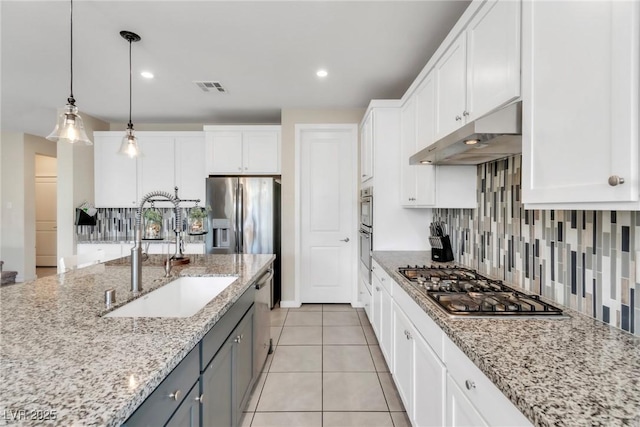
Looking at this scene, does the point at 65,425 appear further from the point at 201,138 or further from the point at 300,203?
the point at 201,138

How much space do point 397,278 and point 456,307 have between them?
0.65 metres

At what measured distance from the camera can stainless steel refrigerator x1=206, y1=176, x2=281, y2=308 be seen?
372 centimetres

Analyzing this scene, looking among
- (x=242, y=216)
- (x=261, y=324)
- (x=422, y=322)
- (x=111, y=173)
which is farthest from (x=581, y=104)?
(x=111, y=173)

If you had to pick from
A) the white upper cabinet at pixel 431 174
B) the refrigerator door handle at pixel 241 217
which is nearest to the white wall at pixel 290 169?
the refrigerator door handle at pixel 241 217

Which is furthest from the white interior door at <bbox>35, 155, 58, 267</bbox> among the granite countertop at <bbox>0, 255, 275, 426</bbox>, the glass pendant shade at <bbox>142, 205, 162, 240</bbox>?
the granite countertop at <bbox>0, 255, 275, 426</bbox>

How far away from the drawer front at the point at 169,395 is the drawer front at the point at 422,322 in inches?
38.1

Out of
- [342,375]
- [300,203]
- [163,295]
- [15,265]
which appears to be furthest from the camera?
[15,265]

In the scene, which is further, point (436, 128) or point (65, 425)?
point (436, 128)

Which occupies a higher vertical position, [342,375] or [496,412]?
[496,412]

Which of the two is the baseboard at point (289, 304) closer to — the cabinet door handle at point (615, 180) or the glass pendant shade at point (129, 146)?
the glass pendant shade at point (129, 146)

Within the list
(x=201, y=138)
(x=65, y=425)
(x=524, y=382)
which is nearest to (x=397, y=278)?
(x=524, y=382)

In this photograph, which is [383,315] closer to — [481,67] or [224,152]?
[481,67]

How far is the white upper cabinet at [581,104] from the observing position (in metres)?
0.75

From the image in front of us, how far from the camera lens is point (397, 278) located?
1.93 meters
